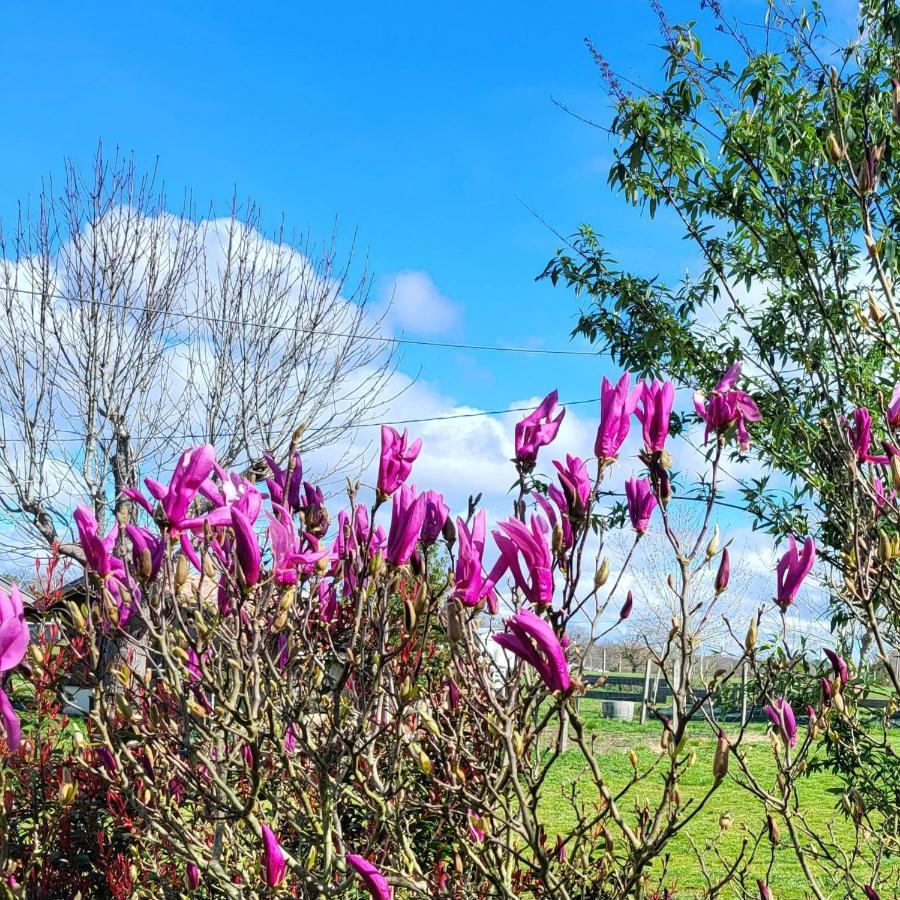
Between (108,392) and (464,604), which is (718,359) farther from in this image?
(108,392)

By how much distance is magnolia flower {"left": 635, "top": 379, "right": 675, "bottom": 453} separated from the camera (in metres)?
1.46

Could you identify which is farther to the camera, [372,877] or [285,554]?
[285,554]

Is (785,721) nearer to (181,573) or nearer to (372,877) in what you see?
(372,877)

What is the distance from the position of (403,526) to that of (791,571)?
0.67 metres

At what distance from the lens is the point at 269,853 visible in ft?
4.63

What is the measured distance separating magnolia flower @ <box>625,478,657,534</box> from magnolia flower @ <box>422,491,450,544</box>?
30 cm

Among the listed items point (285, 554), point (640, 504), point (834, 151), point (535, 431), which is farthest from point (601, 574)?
point (834, 151)

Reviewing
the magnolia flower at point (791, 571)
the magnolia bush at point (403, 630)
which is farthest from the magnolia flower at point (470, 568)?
the magnolia flower at point (791, 571)

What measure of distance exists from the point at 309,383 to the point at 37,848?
906 centimetres

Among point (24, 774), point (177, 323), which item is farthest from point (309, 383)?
point (24, 774)

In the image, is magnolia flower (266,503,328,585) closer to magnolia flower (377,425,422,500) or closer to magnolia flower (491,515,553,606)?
magnolia flower (377,425,422,500)

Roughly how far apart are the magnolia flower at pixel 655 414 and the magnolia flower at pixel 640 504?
0.10 m

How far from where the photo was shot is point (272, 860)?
142 cm

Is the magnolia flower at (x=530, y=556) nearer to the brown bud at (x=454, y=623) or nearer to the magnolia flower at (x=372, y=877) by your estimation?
the brown bud at (x=454, y=623)
